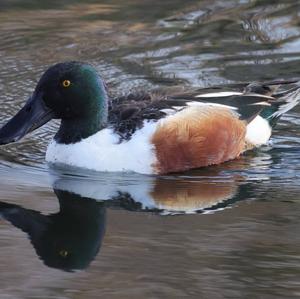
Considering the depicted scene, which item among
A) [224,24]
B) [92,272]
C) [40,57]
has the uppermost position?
[224,24]

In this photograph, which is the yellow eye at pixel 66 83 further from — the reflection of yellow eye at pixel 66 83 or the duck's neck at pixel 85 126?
the duck's neck at pixel 85 126

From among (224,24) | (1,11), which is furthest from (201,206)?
(1,11)

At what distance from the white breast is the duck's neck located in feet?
0.16

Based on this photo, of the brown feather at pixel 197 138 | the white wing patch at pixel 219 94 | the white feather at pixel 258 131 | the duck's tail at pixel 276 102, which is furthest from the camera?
the duck's tail at pixel 276 102

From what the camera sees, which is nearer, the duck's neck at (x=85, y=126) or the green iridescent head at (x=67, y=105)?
the green iridescent head at (x=67, y=105)

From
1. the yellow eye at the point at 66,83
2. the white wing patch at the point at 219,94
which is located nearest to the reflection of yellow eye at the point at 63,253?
the yellow eye at the point at 66,83

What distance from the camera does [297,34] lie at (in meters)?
10.8

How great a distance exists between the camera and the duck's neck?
7590mm

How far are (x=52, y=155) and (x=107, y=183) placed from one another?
57 cm

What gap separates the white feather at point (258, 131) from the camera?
8.34m

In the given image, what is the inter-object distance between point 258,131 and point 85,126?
1523 mm

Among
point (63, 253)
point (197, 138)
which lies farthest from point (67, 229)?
point (197, 138)

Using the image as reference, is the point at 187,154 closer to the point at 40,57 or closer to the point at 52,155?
the point at 52,155

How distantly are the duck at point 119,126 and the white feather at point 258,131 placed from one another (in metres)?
0.38
